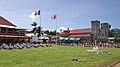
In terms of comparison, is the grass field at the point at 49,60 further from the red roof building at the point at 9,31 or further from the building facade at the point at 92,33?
the building facade at the point at 92,33

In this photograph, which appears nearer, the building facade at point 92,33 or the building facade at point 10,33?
the building facade at point 10,33

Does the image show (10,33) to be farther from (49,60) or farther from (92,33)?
(92,33)

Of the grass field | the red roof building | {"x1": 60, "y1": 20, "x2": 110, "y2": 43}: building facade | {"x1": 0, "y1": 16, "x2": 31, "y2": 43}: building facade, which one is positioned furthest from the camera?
{"x1": 60, "y1": 20, "x2": 110, "y2": 43}: building facade

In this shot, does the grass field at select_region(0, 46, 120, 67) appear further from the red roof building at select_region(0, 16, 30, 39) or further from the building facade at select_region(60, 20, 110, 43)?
the building facade at select_region(60, 20, 110, 43)

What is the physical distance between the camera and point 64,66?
589 inches

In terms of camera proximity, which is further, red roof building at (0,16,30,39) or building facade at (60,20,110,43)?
building facade at (60,20,110,43)

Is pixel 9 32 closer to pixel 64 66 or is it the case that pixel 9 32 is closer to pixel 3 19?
pixel 3 19

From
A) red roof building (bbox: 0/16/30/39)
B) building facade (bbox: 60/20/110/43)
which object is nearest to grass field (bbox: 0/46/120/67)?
red roof building (bbox: 0/16/30/39)

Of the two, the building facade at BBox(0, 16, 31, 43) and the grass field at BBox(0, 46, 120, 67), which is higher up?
the building facade at BBox(0, 16, 31, 43)

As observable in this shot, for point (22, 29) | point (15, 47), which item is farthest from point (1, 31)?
point (15, 47)

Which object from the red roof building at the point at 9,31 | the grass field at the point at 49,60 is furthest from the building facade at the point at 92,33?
the grass field at the point at 49,60

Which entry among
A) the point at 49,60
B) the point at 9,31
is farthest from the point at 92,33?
the point at 49,60

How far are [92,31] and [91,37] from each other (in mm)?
3892

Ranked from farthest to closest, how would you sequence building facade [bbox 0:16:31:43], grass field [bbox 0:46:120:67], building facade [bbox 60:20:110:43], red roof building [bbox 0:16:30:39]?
building facade [bbox 60:20:110:43]
red roof building [bbox 0:16:30:39]
building facade [bbox 0:16:31:43]
grass field [bbox 0:46:120:67]
